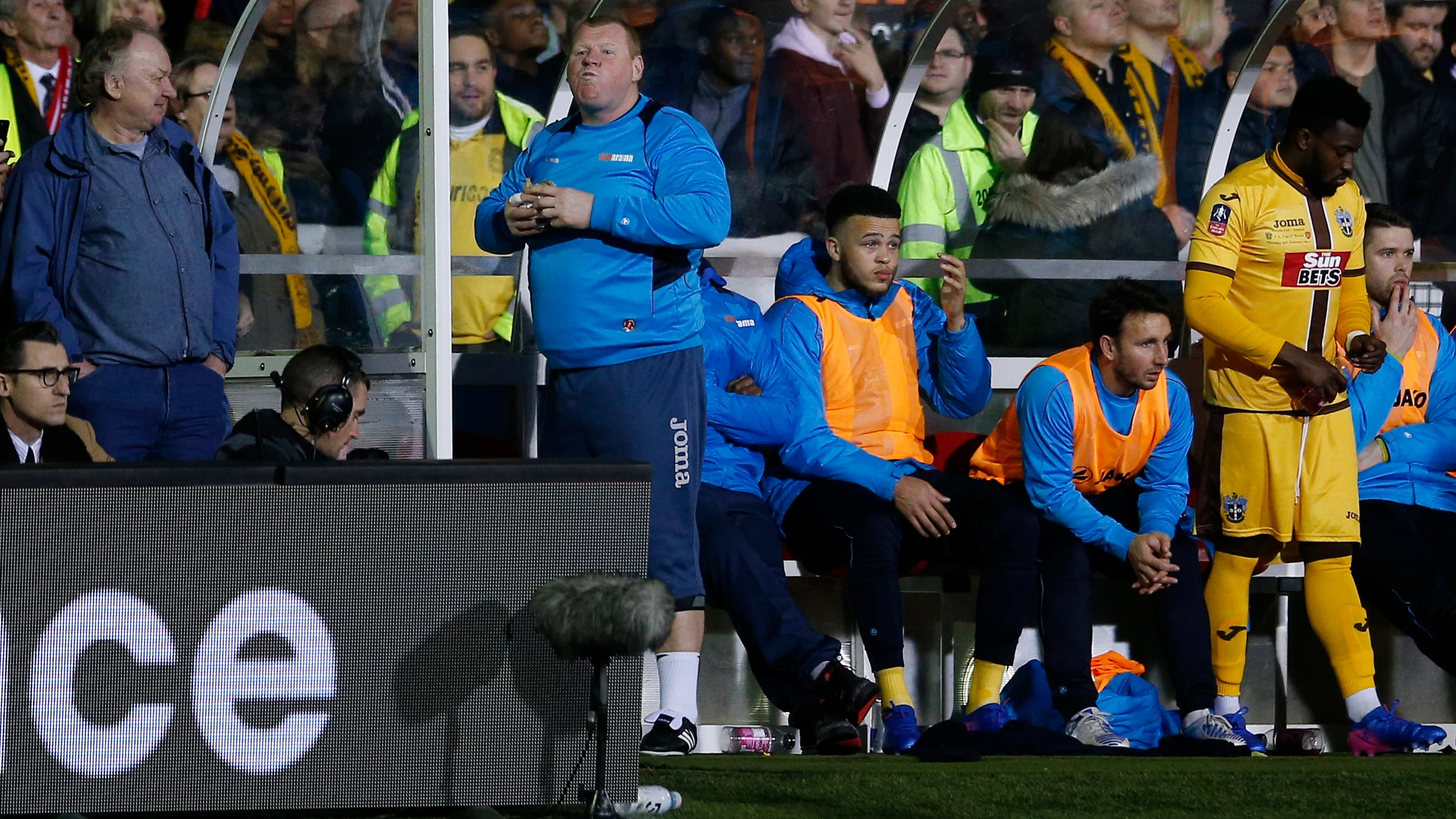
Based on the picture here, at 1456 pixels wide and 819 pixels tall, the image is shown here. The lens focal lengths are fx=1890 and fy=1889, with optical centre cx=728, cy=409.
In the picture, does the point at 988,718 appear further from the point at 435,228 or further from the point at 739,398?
the point at 435,228

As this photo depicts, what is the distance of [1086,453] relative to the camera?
585 centimetres

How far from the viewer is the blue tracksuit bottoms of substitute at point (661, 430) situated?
4.98 metres

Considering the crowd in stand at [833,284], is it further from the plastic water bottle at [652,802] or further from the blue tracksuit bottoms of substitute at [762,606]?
the plastic water bottle at [652,802]

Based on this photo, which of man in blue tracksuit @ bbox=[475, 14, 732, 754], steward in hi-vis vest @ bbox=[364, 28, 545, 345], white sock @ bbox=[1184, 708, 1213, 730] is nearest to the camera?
man in blue tracksuit @ bbox=[475, 14, 732, 754]

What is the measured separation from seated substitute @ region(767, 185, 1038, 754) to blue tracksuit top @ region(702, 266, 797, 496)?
5cm

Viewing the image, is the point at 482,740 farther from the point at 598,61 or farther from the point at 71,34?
the point at 71,34

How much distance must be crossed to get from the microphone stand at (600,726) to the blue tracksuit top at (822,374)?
230cm

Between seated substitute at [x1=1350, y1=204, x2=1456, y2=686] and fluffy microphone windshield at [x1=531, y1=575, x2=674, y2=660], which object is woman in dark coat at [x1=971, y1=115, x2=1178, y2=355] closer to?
seated substitute at [x1=1350, y1=204, x2=1456, y2=686]

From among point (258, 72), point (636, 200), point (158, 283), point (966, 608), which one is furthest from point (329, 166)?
point (966, 608)

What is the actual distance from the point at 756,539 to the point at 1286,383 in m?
1.68

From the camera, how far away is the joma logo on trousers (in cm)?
504

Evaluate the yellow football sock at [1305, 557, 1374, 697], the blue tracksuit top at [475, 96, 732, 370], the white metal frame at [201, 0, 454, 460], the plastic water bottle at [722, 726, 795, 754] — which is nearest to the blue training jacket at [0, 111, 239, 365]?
the white metal frame at [201, 0, 454, 460]

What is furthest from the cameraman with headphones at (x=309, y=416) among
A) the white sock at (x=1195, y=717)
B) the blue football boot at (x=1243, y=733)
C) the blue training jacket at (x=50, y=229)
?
the blue football boot at (x=1243, y=733)

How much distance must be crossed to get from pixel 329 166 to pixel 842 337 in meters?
1.71
